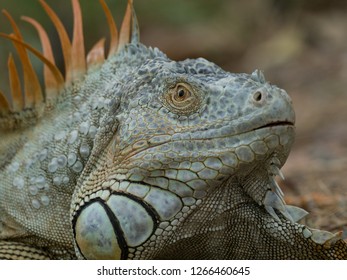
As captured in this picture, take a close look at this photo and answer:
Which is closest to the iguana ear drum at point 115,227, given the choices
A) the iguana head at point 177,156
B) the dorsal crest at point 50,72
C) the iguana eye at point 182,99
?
the iguana head at point 177,156

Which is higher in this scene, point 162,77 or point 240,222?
Result: point 162,77

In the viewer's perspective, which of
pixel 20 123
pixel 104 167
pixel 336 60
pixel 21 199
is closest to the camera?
pixel 104 167

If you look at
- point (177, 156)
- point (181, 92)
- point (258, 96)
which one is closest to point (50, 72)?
point (181, 92)

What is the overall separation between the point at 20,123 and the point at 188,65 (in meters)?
1.68

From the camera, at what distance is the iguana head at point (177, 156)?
13.6ft

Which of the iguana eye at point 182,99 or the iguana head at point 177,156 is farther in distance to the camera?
the iguana eye at point 182,99

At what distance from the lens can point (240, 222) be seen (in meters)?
4.43

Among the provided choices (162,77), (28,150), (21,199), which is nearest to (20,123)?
(28,150)

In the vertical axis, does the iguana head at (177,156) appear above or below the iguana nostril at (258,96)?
below

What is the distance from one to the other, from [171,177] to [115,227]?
471 millimetres

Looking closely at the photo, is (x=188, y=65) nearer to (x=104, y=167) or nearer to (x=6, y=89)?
(x=104, y=167)

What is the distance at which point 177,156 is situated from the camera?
423cm

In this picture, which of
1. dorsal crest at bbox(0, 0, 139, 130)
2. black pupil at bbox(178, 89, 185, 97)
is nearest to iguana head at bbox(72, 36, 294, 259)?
black pupil at bbox(178, 89, 185, 97)

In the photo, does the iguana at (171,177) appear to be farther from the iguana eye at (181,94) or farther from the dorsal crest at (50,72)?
the dorsal crest at (50,72)
